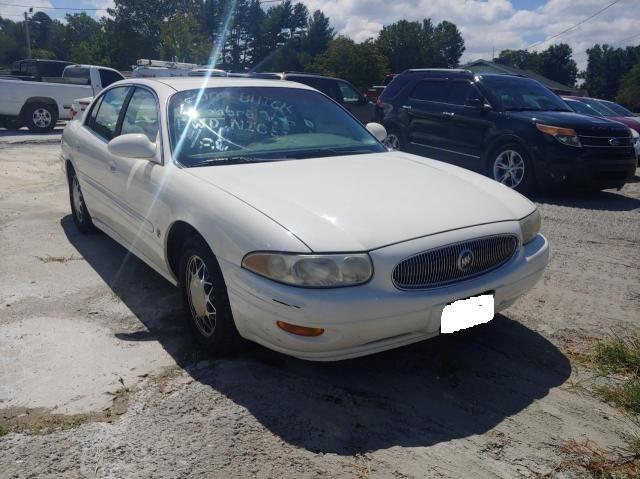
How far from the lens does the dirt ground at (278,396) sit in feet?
8.55

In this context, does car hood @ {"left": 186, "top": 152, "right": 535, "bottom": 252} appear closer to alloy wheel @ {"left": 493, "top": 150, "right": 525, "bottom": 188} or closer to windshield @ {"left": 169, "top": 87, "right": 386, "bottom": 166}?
windshield @ {"left": 169, "top": 87, "right": 386, "bottom": 166}

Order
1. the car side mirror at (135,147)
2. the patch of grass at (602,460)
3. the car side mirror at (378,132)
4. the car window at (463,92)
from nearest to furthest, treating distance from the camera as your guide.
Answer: the patch of grass at (602,460) < the car side mirror at (135,147) < the car side mirror at (378,132) < the car window at (463,92)

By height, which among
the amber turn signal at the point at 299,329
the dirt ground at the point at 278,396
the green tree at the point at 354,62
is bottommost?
the dirt ground at the point at 278,396

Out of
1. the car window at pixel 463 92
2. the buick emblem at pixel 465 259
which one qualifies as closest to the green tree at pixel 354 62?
the car window at pixel 463 92

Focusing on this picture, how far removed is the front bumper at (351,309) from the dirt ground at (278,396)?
0.31 metres

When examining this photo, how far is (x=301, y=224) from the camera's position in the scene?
9.75ft

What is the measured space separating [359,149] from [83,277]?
2386 millimetres

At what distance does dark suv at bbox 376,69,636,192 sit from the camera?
798cm

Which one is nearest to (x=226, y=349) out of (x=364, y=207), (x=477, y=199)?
(x=364, y=207)

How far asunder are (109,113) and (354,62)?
164ft

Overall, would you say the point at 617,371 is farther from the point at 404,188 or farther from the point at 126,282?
the point at 126,282

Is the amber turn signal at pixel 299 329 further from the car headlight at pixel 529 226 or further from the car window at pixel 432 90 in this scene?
the car window at pixel 432 90

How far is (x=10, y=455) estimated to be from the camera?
2637 mm

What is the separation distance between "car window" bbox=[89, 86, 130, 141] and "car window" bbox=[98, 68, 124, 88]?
12.7 meters
